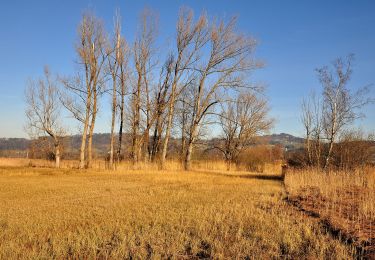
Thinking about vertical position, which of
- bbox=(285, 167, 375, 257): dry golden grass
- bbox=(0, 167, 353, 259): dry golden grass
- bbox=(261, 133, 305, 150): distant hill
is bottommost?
bbox=(0, 167, 353, 259): dry golden grass

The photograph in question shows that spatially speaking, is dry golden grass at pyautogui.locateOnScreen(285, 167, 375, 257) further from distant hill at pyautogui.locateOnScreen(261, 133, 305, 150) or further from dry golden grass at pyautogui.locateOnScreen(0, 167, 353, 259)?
distant hill at pyautogui.locateOnScreen(261, 133, 305, 150)

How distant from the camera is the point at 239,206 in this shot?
9.86 metres

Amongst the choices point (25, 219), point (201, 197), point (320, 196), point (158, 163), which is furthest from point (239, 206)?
point (158, 163)

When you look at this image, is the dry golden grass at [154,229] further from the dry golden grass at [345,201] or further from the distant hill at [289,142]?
the distant hill at [289,142]

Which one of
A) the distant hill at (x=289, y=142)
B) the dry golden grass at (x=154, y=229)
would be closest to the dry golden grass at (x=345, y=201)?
the dry golden grass at (x=154, y=229)

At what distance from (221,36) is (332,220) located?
2140 centimetres

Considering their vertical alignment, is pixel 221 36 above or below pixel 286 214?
above

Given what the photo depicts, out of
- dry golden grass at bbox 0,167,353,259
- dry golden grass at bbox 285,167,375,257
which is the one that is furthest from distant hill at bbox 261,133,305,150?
dry golden grass at bbox 0,167,353,259

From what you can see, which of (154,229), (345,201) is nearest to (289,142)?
(345,201)

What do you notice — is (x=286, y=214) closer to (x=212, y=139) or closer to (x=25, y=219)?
(x=25, y=219)

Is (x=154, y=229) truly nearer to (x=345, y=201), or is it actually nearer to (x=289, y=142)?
(x=345, y=201)

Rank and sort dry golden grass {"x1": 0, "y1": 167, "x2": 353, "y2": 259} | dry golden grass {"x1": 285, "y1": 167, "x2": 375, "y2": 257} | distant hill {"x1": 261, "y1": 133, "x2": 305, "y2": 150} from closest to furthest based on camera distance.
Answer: dry golden grass {"x1": 0, "y1": 167, "x2": 353, "y2": 259}
dry golden grass {"x1": 285, "y1": 167, "x2": 375, "y2": 257}
distant hill {"x1": 261, "y1": 133, "x2": 305, "y2": 150}

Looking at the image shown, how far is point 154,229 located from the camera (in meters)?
6.96

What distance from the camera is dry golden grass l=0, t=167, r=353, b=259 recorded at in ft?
18.3
